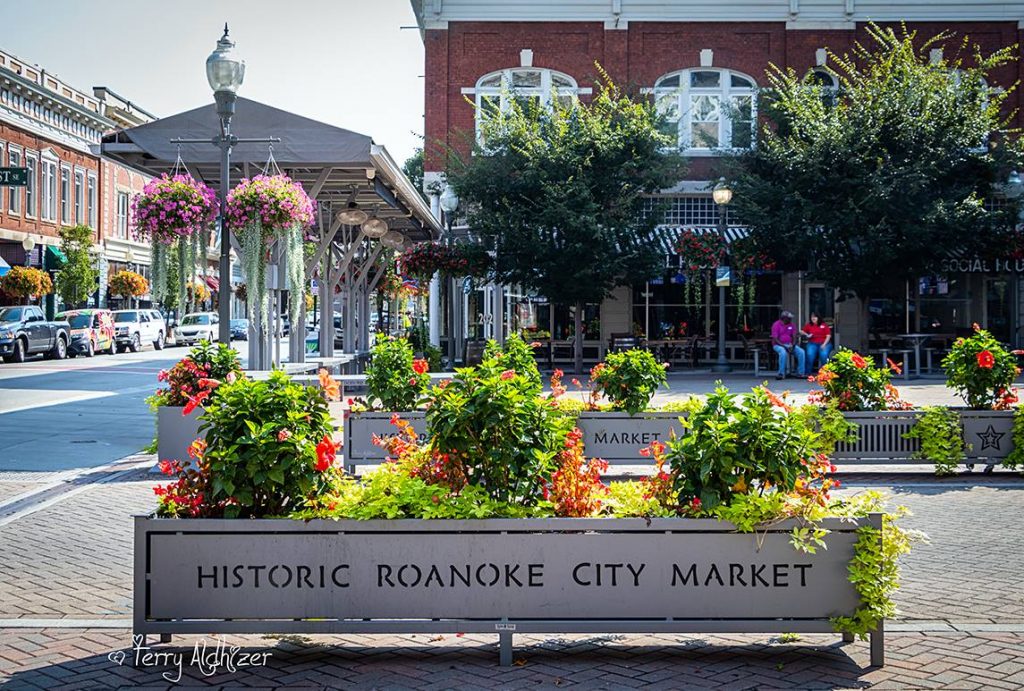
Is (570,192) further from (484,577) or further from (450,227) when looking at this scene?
(484,577)

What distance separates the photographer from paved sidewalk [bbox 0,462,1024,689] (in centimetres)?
512

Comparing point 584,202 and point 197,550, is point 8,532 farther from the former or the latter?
point 584,202

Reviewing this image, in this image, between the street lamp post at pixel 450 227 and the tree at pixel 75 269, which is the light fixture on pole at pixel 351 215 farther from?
the tree at pixel 75 269

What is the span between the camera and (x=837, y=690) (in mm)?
4980

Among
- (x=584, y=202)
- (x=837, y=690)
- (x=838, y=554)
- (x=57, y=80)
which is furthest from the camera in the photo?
(x=57, y=80)

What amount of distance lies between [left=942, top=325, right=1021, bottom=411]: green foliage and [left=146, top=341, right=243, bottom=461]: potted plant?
766cm

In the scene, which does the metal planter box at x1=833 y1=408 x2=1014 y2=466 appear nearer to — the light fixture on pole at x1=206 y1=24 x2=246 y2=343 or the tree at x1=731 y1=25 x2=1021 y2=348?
the light fixture on pole at x1=206 y1=24 x2=246 y2=343

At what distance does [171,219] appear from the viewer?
517 inches

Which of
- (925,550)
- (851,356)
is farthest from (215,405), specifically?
(851,356)

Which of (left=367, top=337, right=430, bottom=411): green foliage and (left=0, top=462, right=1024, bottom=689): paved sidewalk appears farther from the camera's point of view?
(left=367, top=337, right=430, bottom=411): green foliage

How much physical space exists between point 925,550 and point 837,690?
3.49 m

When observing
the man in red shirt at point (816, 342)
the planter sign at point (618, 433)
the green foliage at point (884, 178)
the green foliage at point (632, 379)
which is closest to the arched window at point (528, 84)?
the green foliage at point (884, 178)

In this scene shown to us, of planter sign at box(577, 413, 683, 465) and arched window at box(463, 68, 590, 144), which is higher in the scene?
arched window at box(463, 68, 590, 144)

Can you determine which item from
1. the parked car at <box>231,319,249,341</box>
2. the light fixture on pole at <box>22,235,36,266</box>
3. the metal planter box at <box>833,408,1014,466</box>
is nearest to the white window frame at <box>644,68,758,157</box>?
the metal planter box at <box>833,408,1014,466</box>
